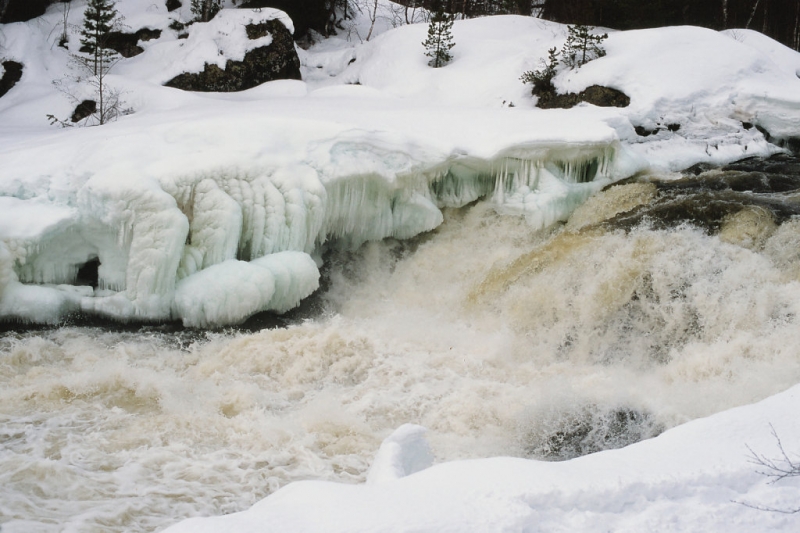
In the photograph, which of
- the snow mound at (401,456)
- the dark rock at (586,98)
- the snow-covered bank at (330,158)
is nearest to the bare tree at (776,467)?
the snow mound at (401,456)

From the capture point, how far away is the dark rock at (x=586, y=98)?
9.27 m

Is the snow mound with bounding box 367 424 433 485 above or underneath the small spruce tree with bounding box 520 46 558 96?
underneath

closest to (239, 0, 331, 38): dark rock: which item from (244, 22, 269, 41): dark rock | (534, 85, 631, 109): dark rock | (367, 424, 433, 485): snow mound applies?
(244, 22, 269, 41): dark rock

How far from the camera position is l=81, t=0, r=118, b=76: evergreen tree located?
11.6 m

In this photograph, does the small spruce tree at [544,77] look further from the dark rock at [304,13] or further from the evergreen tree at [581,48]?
the dark rock at [304,13]

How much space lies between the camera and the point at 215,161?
6367 mm

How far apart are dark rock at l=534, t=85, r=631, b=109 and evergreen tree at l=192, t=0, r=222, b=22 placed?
716cm

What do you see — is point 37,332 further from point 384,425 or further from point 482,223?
point 482,223

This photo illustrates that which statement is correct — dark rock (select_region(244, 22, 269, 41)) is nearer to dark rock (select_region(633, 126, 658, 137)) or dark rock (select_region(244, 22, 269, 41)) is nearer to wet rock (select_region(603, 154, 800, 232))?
dark rock (select_region(633, 126, 658, 137))

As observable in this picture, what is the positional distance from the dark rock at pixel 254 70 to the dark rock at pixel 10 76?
2705 millimetres

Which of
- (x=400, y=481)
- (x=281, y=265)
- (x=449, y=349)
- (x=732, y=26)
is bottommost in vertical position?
(x=449, y=349)

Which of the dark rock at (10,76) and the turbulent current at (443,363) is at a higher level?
the dark rock at (10,76)

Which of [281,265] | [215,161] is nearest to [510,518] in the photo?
[281,265]

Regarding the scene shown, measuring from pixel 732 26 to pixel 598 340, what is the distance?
10426 millimetres
